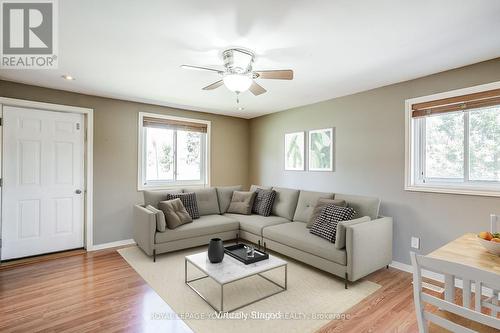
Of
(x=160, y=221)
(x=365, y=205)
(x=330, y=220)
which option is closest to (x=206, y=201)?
(x=160, y=221)

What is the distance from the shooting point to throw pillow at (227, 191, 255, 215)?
436cm

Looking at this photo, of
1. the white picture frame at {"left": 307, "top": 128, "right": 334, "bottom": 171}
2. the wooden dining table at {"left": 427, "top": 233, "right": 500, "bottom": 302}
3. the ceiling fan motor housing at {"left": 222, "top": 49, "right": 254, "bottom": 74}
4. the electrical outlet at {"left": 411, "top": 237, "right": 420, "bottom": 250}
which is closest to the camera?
the wooden dining table at {"left": 427, "top": 233, "right": 500, "bottom": 302}

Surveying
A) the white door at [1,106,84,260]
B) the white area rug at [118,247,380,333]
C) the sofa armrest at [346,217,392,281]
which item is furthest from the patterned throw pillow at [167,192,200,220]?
the sofa armrest at [346,217,392,281]

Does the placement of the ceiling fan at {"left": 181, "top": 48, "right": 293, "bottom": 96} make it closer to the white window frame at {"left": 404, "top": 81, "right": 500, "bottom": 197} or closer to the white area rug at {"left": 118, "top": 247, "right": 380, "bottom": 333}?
the white window frame at {"left": 404, "top": 81, "right": 500, "bottom": 197}

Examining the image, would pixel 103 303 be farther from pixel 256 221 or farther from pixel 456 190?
pixel 456 190

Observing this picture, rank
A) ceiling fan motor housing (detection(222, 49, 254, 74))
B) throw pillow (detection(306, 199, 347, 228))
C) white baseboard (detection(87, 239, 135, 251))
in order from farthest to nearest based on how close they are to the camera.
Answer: white baseboard (detection(87, 239, 135, 251)) < throw pillow (detection(306, 199, 347, 228)) < ceiling fan motor housing (detection(222, 49, 254, 74))

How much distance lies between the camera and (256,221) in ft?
12.8

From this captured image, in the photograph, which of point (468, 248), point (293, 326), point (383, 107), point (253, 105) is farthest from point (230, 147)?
point (468, 248)

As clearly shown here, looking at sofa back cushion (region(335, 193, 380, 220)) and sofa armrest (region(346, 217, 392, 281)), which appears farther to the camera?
sofa back cushion (region(335, 193, 380, 220))

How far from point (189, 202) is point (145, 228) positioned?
0.80 meters

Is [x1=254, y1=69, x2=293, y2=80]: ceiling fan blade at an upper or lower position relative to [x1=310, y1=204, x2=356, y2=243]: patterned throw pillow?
upper

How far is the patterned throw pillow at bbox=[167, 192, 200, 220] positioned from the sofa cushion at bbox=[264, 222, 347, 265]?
47.5 inches

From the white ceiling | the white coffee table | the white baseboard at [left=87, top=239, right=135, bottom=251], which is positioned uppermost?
the white ceiling

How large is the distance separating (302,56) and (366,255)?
2.24 meters
